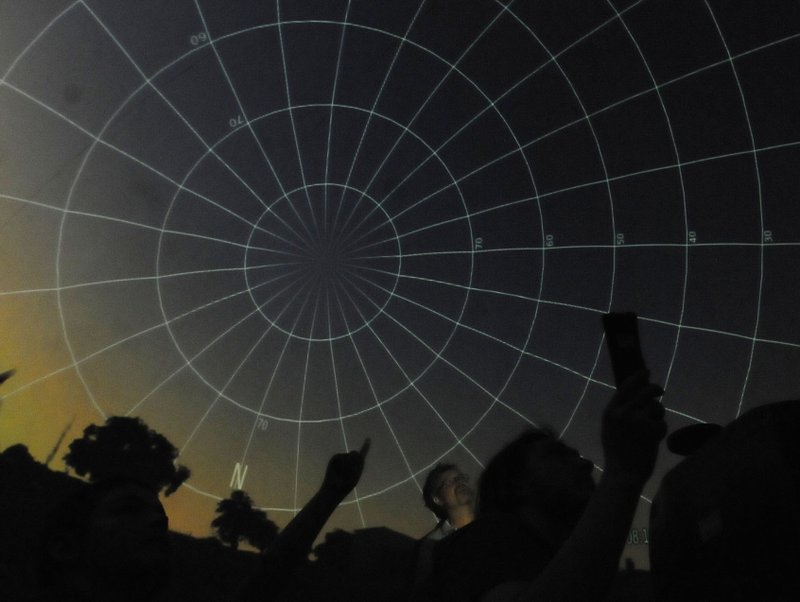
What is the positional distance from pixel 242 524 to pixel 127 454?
1638 mm

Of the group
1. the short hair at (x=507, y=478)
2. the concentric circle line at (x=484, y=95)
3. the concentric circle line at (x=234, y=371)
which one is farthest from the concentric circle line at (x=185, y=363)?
the short hair at (x=507, y=478)

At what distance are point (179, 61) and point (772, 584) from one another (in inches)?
381

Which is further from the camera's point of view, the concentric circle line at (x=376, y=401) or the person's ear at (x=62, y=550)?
the concentric circle line at (x=376, y=401)

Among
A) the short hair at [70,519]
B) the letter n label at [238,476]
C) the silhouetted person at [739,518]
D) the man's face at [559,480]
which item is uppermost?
the letter n label at [238,476]

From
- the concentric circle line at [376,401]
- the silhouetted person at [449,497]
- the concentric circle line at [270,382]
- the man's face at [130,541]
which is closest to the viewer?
the man's face at [130,541]

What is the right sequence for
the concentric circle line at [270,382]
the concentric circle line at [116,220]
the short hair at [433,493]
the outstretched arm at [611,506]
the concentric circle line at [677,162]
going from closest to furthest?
the outstretched arm at [611,506], the short hair at [433,493], the concentric circle line at [116,220], the concentric circle line at [677,162], the concentric circle line at [270,382]

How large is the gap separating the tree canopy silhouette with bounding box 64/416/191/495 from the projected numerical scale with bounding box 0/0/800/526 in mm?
199

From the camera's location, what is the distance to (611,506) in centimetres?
189

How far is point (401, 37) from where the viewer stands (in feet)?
33.3

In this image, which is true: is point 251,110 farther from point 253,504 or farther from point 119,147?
point 253,504

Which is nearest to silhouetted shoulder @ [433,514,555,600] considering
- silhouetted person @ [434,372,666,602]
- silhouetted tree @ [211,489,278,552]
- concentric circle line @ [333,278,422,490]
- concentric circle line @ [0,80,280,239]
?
silhouetted person @ [434,372,666,602]

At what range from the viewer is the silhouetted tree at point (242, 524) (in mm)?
9227

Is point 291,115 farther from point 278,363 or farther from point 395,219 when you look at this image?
point 278,363

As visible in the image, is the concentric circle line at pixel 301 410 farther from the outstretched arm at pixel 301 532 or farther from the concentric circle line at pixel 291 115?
the outstretched arm at pixel 301 532
